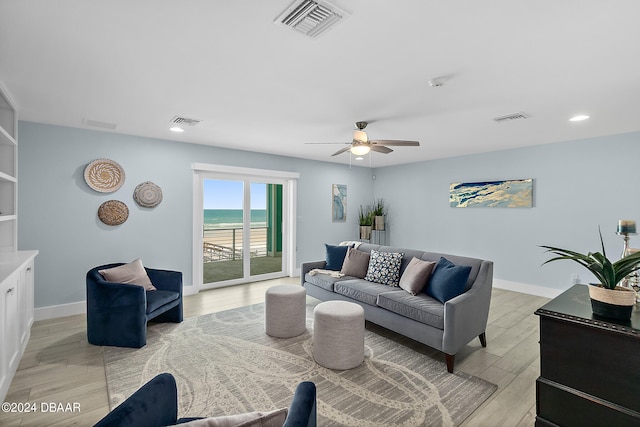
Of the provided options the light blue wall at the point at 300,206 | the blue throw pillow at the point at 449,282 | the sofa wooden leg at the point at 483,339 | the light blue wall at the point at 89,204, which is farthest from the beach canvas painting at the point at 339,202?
the sofa wooden leg at the point at 483,339

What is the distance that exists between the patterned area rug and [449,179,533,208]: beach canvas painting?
3509 millimetres

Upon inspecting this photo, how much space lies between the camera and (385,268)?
3.79 metres

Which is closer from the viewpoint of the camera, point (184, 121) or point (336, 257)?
point (184, 121)

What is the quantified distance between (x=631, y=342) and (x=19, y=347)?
14.1 ft

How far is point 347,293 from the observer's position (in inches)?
147

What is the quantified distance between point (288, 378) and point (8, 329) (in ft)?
7.07

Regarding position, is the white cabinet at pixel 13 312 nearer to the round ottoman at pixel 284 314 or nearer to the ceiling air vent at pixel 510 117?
the round ottoman at pixel 284 314

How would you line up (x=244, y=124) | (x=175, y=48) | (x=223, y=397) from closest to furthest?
(x=175, y=48) → (x=223, y=397) → (x=244, y=124)

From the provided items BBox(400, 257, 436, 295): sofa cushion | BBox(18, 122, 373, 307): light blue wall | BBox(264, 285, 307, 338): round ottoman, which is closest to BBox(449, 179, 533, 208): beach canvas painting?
BBox(400, 257, 436, 295): sofa cushion

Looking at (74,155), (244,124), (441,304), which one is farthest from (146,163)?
(441,304)

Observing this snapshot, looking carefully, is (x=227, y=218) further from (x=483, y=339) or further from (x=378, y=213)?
(x=483, y=339)

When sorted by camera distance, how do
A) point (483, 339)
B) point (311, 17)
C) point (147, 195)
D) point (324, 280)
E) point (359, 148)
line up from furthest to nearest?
point (147, 195) → point (324, 280) → point (359, 148) → point (483, 339) → point (311, 17)

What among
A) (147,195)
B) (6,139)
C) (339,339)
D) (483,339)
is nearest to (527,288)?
(483,339)

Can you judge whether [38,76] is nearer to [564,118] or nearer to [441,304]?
[441,304]
